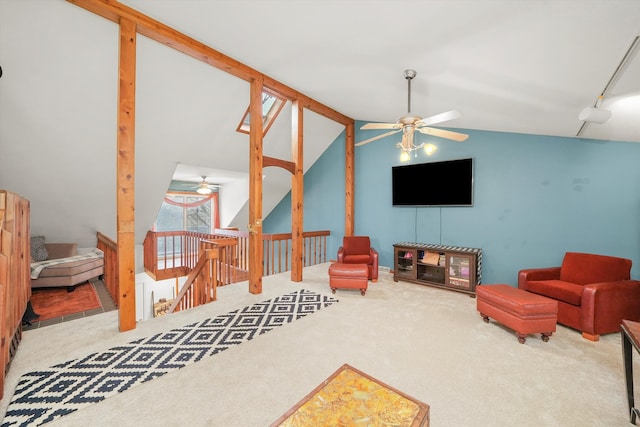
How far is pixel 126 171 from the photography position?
2.52m

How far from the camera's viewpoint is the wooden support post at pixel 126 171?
2490mm

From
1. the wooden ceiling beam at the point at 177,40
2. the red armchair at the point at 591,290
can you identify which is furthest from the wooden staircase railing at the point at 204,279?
the red armchair at the point at 591,290

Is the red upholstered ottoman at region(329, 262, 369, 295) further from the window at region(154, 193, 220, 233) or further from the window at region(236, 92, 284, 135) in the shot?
the window at region(154, 193, 220, 233)

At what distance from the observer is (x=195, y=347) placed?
2320 mm

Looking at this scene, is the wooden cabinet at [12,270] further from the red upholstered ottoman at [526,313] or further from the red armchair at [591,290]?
the red armchair at [591,290]

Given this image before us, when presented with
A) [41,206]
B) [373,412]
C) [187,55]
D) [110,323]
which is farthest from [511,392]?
[41,206]

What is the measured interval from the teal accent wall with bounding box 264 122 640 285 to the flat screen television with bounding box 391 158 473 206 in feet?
0.29

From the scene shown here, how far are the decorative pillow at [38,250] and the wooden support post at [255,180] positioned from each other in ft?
11.4

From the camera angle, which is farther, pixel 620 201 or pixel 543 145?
pixel 543 145

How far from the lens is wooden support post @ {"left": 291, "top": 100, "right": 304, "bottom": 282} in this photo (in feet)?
14.2

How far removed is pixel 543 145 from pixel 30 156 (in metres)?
6.88

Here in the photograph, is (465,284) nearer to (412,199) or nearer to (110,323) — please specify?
(412,199)

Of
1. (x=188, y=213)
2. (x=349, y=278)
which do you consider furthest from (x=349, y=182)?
(x=188, y=213)

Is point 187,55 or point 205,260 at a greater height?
point 187,55
